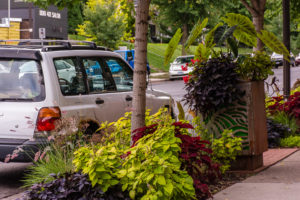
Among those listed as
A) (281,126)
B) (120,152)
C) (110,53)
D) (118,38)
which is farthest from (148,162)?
(118,38)

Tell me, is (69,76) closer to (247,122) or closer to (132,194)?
(247,122)

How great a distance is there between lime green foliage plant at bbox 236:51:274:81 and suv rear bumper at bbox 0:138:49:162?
109 inches

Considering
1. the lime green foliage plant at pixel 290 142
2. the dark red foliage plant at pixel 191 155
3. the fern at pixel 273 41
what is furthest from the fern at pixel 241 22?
the lime green foliage plant at pixel 290 142

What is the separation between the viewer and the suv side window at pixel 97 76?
8066mm

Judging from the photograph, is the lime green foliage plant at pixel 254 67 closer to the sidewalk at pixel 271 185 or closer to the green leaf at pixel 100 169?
the sidewalk at pixel 271 185

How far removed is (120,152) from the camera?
18.3 ft

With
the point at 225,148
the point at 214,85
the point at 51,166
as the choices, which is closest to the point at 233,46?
the point at 214,85

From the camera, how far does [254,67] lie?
770 cm

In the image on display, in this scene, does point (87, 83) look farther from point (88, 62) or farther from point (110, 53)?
point (110, 53)

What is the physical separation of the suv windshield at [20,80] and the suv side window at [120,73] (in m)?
1.49

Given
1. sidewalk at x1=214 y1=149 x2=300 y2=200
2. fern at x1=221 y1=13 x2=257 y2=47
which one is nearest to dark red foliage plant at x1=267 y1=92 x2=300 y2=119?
sidewalk at x1=214 y1=149 x2=300 y2=200

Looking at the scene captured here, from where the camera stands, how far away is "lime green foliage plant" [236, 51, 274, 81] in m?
7.67

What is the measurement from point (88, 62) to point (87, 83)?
1.24ft

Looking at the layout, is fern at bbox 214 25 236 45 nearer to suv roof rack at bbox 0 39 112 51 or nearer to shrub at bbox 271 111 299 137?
suv roof rack at bbox 0 39 112 51
